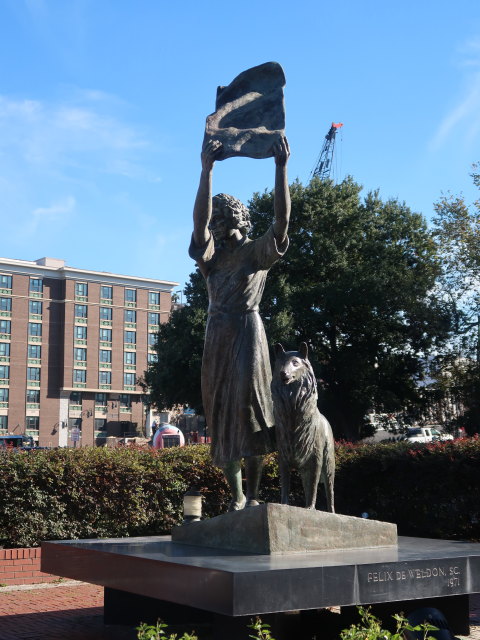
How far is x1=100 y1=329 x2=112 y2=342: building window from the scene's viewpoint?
84.1 meters

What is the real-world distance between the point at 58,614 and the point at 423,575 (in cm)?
468

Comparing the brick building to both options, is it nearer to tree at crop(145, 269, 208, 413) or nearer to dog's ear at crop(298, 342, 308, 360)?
tree at crop(145, 269, 208, 413)

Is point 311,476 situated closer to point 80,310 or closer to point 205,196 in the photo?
point 205,196

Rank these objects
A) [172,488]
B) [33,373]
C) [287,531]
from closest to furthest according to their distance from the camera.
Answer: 1. [287,531]
2. [172,488]
3. [33,373]

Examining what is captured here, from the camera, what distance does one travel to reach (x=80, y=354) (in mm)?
82500

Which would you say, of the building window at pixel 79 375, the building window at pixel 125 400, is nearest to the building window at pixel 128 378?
the building window at pixel 125 400

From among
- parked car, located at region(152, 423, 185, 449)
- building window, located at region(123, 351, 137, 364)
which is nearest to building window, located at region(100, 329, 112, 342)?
building window, located at region(123, 351, 137, 364)

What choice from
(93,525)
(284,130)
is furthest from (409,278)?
(284,130)

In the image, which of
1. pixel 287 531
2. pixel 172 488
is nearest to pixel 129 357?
pixel 172 488

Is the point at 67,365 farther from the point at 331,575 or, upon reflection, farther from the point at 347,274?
the point at 331,575

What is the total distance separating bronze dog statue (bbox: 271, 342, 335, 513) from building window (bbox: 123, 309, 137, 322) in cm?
7991

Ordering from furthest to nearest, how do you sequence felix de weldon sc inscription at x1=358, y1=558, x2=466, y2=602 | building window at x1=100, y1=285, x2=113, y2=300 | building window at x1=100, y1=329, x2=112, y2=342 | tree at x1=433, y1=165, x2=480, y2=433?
building window at x1=100, y1=329, x2=112, y2=342
building window at x1=100, y1=285, x2=113, y2=300
tree at x1=433, y1=165, x2=480, y2=433
felix de weldon sc inscription at x1=358, y1=558, x2=466, y2=602

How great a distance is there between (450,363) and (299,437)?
104 ft

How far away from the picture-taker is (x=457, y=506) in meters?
13.2
